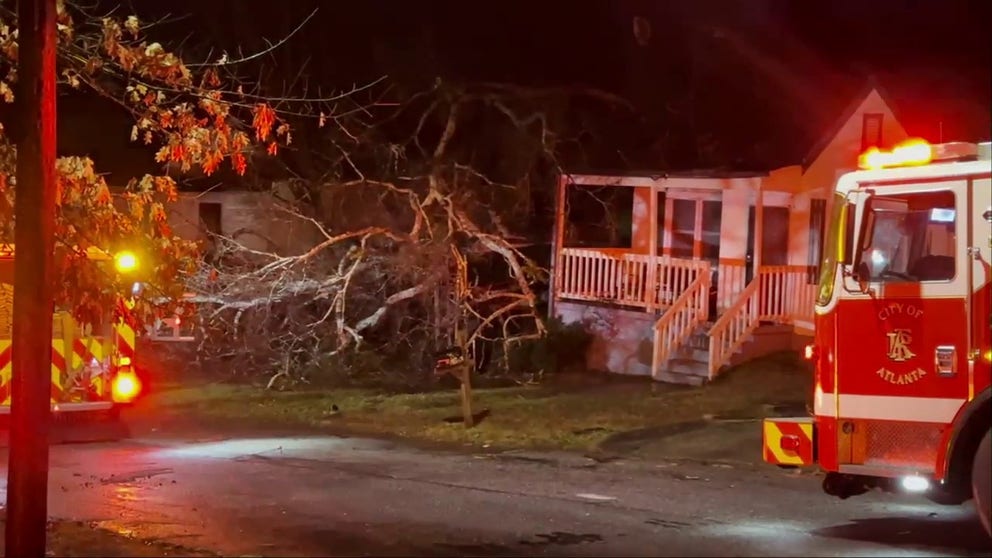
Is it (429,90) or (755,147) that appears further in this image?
(755,147)

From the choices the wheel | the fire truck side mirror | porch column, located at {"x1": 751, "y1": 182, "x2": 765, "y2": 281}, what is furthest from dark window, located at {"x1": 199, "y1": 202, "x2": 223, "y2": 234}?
the wheel

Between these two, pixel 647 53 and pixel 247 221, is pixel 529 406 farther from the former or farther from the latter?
pixel 647 53

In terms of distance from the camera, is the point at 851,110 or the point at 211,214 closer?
the point at 851,110

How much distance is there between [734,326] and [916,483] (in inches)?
411

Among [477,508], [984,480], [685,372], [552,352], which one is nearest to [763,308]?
[685,372]

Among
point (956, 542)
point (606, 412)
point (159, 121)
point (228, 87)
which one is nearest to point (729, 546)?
point (956, 542)

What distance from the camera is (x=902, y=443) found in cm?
834

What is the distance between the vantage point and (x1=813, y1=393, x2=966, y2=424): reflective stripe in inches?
319

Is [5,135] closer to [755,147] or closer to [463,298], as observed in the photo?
[463,298]

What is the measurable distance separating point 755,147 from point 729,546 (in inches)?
615

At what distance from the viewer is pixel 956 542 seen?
8.48 m

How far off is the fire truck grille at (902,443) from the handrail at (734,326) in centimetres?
974

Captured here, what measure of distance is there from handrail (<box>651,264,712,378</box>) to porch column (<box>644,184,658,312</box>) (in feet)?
2.69

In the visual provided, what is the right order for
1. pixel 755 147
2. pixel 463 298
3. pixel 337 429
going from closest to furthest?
pixel 337 429 → pixel 463 298 → pixel 755 147
